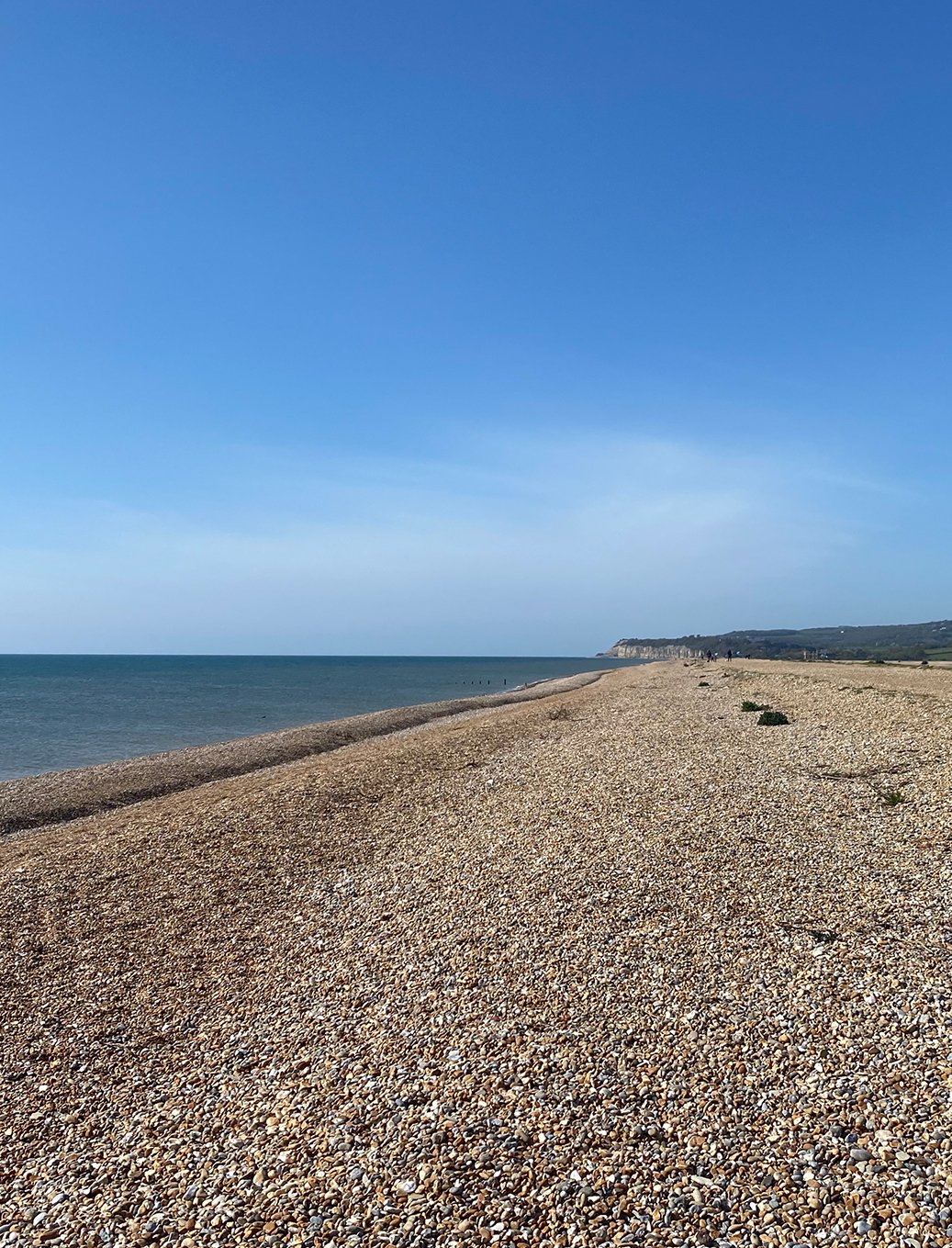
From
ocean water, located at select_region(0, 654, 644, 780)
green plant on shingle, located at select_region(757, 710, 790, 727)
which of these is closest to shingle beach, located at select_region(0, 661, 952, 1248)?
green plant on shingle, located at select_region(757, 710, 790, 727)

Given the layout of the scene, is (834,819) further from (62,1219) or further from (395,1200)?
(62,1219)

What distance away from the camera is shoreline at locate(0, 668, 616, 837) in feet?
65.4

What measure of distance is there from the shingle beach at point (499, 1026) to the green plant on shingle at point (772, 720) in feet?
24.5

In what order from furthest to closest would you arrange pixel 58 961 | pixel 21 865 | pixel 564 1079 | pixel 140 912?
1. pixel 21 865
2. pixel 140 912
3. pixel 58 961
4. pixel 564 1079

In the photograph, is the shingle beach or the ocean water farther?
the ocean water

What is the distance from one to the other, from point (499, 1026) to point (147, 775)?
2062 centimetres

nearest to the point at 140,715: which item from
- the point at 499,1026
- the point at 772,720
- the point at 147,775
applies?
the point at 147,775

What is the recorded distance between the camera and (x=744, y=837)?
11.6 m

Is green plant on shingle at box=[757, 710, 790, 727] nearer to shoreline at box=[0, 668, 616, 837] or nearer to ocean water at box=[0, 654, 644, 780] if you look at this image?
shoreline at box=[0, 668, 616, 837]

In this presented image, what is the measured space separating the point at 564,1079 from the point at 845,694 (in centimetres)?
2372

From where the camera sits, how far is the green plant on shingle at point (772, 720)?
22.2 m

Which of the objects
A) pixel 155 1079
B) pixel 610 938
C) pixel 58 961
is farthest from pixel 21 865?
pixel 610 938

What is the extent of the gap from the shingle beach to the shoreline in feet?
20.5

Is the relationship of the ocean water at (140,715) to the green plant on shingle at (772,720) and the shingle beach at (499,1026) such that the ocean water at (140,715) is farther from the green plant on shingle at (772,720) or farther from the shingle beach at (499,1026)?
the green plant on shingle at (772,720)
